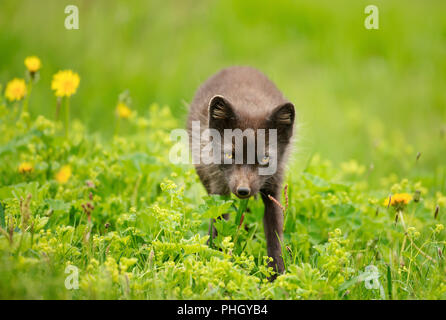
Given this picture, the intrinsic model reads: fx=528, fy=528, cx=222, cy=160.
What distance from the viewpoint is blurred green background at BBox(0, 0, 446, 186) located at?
29.8ft

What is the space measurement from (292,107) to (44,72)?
19.6 ft

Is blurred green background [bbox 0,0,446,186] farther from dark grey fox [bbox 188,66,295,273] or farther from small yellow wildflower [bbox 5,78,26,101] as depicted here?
dark grey fox [bbox 188,66,295,273]

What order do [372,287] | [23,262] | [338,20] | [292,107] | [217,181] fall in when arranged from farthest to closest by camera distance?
1. [338,20]
2. [217,181]
3. [292,107]
4. [372,287]
5. [23,262]

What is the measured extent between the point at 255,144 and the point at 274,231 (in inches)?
34.4

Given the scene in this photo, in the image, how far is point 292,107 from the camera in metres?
4.64

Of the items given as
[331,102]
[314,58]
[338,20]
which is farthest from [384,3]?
[331,102]

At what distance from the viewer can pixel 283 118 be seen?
186 inches

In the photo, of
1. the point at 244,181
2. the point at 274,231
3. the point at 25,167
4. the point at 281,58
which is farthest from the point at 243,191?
the point at 281,58

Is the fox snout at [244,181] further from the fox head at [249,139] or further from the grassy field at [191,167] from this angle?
the grassy field at [191,167]

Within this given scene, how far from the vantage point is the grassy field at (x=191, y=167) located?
145 inches

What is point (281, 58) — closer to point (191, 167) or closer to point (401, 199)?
point (191, 167)

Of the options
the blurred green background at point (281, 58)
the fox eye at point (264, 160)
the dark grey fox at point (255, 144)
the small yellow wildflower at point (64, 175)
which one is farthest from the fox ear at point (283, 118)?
the blurred green background at point (281, 58)

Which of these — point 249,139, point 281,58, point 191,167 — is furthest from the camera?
point 281,58
